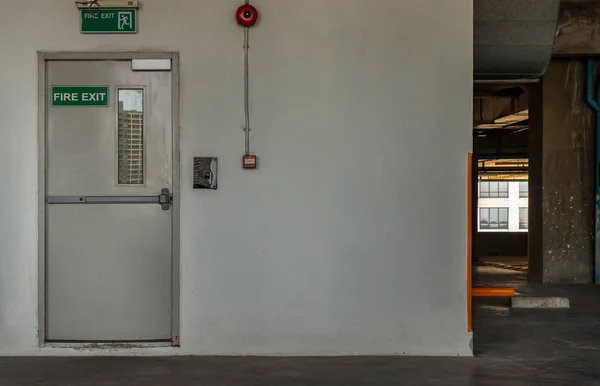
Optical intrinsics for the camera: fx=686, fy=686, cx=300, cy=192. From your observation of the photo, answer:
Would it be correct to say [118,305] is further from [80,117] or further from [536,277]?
[536,277]

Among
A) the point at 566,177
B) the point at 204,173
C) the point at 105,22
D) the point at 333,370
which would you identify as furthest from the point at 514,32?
the point at 566,177

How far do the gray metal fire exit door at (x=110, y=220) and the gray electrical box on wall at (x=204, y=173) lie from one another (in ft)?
0.71

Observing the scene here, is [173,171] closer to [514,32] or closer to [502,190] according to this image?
[514,32]

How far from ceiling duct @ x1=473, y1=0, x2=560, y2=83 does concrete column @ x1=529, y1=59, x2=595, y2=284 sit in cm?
616

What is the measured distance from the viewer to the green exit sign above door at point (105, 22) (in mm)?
4852

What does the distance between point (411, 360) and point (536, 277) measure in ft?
23.9

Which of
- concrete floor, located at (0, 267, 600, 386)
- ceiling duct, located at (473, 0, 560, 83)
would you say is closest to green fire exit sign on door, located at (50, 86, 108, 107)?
concrete floor, located at (0, 267, 600, 386)

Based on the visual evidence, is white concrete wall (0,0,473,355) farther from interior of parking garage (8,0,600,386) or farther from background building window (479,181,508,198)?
background building window (479,181,508,198)

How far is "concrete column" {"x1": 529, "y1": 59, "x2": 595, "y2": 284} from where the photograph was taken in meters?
11.1

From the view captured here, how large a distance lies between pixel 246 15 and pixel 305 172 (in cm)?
117

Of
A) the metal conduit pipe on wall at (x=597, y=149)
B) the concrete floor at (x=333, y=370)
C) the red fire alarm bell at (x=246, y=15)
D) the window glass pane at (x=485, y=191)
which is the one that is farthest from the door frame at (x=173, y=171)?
the window glass pane at (x=485, y=191)

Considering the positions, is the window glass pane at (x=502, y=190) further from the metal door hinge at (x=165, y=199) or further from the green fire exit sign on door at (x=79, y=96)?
the green fire exit sign on door at (x=79, y=96)

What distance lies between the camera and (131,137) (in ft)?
16.1

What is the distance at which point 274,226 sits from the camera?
16.0 feet
